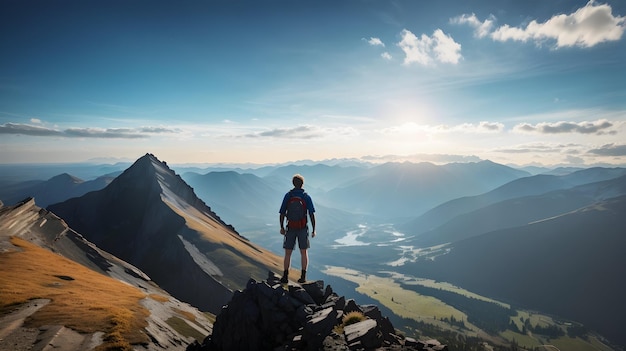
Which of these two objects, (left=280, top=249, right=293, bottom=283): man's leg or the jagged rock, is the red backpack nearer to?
(left=280, top=249, right=293, bottom=283): man's leg

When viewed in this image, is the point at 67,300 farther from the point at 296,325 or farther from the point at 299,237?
the point at 299,237

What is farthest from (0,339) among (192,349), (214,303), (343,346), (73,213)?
(73,213)

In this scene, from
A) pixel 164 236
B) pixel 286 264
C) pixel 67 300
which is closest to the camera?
pixel 286 264

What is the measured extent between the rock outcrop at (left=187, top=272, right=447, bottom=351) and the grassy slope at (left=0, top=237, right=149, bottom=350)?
22.3 ft

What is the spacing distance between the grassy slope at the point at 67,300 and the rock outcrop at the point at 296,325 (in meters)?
6.80

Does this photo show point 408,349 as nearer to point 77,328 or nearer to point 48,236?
point 77,328

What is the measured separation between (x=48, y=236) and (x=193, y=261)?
44972 millimetres

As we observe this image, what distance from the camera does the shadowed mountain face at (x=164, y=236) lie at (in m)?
108

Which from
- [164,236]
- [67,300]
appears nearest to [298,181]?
[67,300]

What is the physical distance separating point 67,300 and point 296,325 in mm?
26287

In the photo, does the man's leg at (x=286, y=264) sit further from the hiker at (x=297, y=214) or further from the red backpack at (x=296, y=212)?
the red backpack at (x=296, y=212)

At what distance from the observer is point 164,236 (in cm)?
12825

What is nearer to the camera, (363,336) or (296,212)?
(363,336)

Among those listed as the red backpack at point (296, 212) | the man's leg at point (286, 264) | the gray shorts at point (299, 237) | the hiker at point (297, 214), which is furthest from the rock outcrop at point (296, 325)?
the red backpack at point (296, 212)
